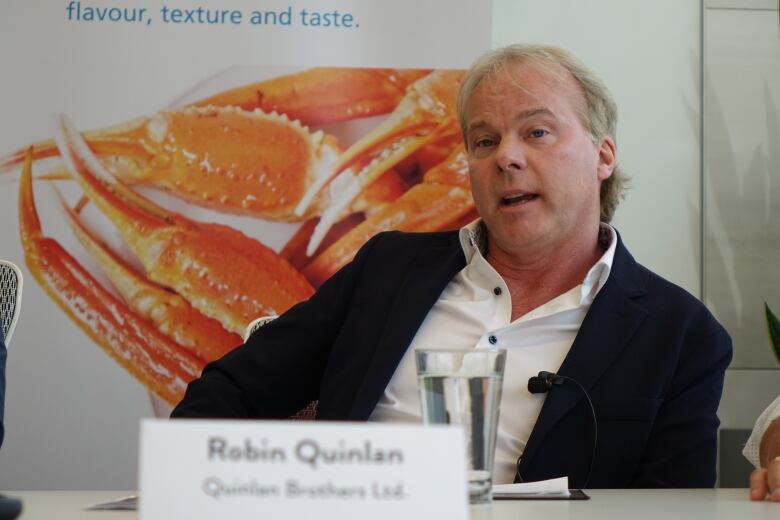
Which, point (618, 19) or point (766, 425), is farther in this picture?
point (618, 19)

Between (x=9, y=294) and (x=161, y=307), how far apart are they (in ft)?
2.44

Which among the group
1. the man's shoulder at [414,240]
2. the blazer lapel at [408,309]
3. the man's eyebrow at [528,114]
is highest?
the man's eyebrow at [528,114]

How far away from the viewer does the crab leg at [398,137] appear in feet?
11.7

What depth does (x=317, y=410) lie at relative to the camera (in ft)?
6.59

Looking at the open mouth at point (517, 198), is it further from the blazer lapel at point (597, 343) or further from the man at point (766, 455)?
the man at point (766, 455)

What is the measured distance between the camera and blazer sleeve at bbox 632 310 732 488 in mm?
1703

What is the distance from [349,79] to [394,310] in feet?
5.72

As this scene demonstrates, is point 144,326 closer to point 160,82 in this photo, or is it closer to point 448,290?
point 160,82

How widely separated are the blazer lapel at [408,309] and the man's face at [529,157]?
11 centimetres

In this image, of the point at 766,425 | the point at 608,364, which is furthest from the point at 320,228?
the point at 766,425

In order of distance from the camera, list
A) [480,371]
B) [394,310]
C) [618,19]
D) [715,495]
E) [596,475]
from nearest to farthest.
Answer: [480,371], [715,495], [596,475], [394,310], [618,19]

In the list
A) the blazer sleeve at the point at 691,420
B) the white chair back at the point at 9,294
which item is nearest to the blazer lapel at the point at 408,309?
the blazer sleeve at the point at 691,420

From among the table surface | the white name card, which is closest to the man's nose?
the table surface

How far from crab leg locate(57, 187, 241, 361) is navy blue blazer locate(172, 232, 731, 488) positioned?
142 centimetres
